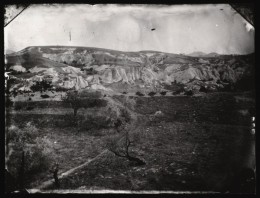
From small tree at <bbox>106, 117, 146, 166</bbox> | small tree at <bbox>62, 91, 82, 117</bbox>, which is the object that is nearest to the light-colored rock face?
small tree at <bbox>62, 91, 82, 117</bbox>

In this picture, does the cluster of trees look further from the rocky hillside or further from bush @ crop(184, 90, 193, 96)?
bush @ crop(184, 90, 193, 96)

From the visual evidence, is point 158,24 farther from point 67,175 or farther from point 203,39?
point 67,175

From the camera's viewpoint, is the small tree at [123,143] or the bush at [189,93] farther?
the bush at [189,93]

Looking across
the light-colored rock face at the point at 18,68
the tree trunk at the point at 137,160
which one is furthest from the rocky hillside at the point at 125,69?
the tree trunk at the point at 137,160

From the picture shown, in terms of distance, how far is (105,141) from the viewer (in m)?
2.57

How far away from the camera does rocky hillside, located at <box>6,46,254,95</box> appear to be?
103 inches

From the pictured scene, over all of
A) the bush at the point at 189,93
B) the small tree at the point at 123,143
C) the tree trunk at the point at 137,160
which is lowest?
the tree trunk at the point at 137,160

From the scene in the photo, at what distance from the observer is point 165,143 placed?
2549 millimetres

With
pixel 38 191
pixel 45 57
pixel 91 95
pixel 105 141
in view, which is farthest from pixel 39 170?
pixel 45 57

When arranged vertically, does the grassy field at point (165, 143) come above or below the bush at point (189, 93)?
below

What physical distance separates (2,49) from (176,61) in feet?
5.67

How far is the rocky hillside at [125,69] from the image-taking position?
8.61 ft

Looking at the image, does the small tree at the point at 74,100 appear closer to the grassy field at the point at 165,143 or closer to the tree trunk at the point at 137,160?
the grassy field at the point at 165,143

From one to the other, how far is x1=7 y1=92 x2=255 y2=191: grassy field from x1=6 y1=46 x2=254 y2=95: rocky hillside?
15 centimetres
